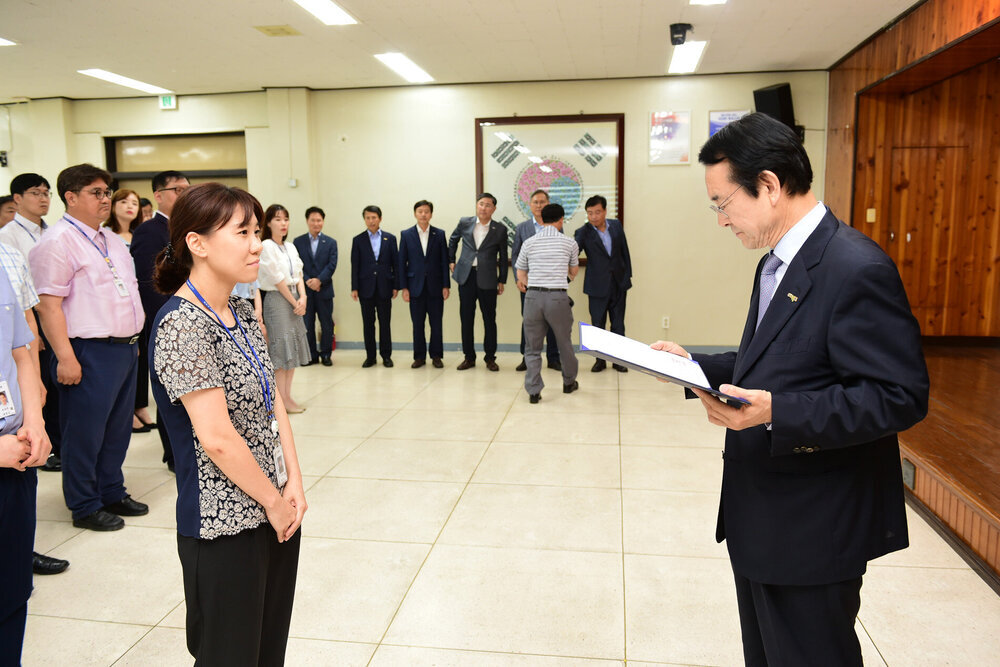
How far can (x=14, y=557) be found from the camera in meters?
1.68

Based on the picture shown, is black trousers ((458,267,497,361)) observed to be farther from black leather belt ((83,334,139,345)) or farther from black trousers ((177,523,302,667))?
black trousers ((177,523,302,667))

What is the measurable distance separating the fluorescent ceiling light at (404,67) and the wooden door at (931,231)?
4692mm

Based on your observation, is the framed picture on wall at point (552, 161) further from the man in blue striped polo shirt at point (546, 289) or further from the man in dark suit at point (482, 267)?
the man in blue striped polo shirt at point (546, 289)

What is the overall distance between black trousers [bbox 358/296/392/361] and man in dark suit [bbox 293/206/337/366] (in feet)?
1.36

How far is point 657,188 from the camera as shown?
761 cm

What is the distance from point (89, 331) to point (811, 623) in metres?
3.12

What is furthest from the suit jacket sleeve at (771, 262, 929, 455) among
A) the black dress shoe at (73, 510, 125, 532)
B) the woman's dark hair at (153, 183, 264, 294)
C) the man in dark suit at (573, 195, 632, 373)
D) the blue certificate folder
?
the man in dark suit at (573, 195, 632, 373)

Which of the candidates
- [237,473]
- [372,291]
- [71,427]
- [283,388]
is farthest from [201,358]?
[372,291]

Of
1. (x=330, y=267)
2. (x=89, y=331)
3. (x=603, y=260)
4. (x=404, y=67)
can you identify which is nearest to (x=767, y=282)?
(x=89, y=331)

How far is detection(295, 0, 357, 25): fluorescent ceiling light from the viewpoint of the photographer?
5073 millimetres

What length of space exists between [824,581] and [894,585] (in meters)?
1.73

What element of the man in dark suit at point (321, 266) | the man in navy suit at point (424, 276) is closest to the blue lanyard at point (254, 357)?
the man in navy suit at point (424, 276)

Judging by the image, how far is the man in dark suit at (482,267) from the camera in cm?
698

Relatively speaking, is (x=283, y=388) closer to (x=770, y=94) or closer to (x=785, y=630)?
(x=785, y=630)
